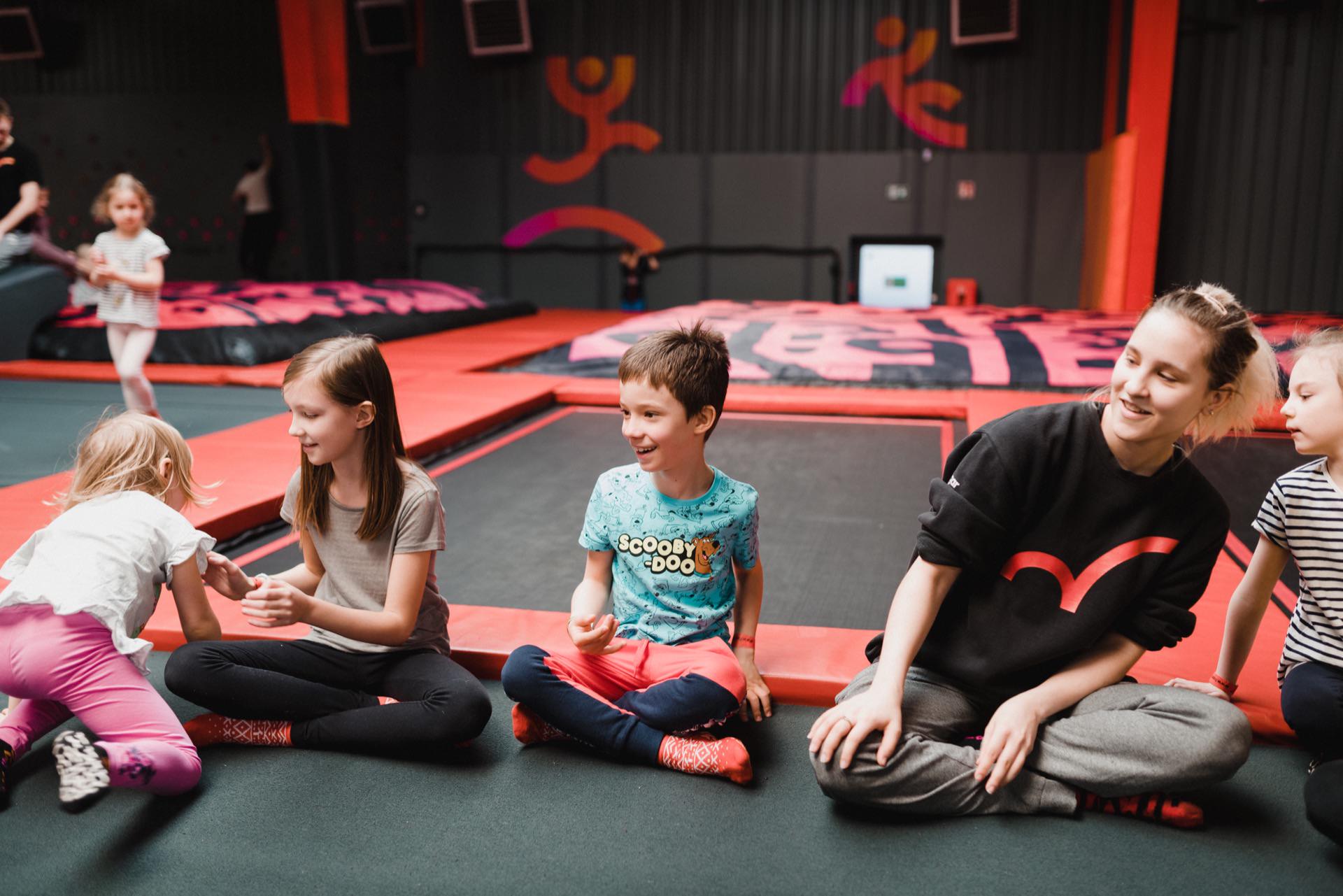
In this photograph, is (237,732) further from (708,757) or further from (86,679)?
(708,757)

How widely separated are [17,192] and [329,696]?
4.61 meters

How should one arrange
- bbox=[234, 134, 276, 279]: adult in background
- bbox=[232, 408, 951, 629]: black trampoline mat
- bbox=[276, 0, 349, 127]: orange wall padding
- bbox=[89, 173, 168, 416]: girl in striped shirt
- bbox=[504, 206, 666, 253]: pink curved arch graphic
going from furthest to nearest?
1. bbox=[504, 206, 666, 253]: pink curved arch graphic
2. bbox=[234, 134, 276, 279]: adult in background
3. bbox=[276, 0, 349, 127]: orange wall padding
4. bbox=[89, 173, 168, 416]: girl in striped shirt
5. bbox=[232, 408, 951, 629]: black trampoline mat

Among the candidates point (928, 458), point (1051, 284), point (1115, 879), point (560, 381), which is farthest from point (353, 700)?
point (1051, 284)

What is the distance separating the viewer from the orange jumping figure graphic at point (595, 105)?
32.4 feet

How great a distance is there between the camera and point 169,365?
573 cm

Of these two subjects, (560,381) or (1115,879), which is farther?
(560,381)

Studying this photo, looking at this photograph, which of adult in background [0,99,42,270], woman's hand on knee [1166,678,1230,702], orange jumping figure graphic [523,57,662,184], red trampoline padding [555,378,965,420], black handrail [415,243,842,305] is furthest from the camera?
orange jumping figure graphic [523,57,662,184]

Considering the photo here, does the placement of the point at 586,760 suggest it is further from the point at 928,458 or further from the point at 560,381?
the point at 560,381

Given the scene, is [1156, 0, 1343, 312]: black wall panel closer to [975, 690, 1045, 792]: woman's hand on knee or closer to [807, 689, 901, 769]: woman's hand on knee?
[975, 690, 1045, 792]: woman's hand on knee

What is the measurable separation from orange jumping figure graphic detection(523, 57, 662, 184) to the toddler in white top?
887 centimetres

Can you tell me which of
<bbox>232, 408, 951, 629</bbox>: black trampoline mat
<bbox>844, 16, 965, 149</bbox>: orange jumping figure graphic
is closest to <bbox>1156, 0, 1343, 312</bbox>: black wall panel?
<bbox>844, 16, 965, 149</bbox>: orange jumping figure graphic

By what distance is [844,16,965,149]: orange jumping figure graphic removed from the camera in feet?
29.9

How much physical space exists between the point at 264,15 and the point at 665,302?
4827 mm

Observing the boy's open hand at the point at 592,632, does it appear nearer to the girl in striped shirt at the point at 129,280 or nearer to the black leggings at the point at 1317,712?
the black leggings at the point at 1317,712
